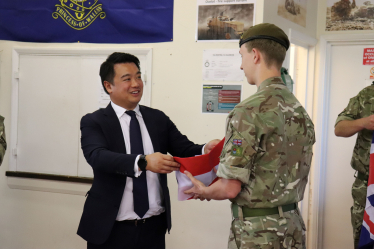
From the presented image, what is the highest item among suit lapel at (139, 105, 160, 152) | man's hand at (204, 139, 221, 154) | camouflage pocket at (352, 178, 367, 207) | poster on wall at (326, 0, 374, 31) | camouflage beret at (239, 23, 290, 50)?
poster on wall at (326, 0, 374, 31)

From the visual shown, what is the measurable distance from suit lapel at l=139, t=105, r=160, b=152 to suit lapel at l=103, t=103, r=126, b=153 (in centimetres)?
19

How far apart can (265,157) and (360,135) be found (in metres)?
1.72

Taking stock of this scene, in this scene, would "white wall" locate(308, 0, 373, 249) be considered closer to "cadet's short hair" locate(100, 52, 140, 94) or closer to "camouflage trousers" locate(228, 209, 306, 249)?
"cadet's short hair" locate(100, 52, 140, 94)

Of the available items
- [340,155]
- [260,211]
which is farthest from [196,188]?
[340,155]

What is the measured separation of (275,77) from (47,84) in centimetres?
259

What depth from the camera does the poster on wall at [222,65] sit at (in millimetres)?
3238

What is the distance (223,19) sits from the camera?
324cm

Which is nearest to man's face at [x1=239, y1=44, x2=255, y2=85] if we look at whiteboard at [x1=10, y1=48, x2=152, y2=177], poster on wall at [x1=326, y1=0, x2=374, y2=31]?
whiteboard at [x1=10, y1=48, x2=152, y2=177]

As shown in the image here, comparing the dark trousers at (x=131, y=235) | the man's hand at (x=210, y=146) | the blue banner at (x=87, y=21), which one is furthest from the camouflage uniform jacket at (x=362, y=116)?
the dark trousers at (x=131, y=235)

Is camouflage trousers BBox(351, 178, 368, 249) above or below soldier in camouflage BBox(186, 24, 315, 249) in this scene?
below

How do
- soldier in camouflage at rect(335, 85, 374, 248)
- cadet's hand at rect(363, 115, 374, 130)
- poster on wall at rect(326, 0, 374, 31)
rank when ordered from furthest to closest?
poster on wall at rect(326, 0, 374, 31)
soldier in camouflage at rect(335, 85, 374, 248)
cadet's hand at rect(363, 115, 374, 130)

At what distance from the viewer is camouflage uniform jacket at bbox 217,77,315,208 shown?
1.65m

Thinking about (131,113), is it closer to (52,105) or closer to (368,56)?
(52,105)

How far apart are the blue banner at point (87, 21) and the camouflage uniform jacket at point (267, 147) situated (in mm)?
1883
